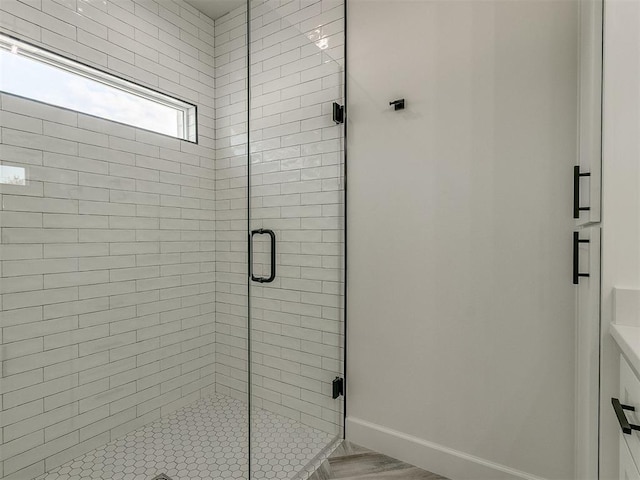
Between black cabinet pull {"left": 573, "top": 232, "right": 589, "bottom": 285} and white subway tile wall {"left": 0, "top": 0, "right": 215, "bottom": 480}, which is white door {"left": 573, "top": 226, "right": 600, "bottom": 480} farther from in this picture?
white subway tile wall {"left": 0, "top": 0, "right": 215, "bottom": 480}

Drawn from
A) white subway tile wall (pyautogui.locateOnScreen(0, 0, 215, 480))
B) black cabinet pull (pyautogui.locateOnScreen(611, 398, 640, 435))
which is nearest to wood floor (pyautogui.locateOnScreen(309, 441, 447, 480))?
white subway tile wall (pyautogui.locateOnScreen(0, 0, 215, 480))

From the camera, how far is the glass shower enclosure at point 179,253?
1.45 m

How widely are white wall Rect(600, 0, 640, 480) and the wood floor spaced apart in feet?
3.01

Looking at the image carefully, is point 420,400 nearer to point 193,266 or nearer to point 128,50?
point 193,266

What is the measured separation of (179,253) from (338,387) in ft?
4.05

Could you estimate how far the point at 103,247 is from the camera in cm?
165

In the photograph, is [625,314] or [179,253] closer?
[625,314]

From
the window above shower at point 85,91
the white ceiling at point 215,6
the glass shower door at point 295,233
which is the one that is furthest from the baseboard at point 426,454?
the white ceiling at point 215,6

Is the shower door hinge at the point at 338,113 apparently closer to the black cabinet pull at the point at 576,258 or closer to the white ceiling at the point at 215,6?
the white ceiling at the point at 215,6

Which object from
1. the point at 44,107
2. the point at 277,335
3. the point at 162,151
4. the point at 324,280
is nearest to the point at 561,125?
the point at 324,280

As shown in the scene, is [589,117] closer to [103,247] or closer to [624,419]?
[624,419]

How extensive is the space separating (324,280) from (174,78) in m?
1.49

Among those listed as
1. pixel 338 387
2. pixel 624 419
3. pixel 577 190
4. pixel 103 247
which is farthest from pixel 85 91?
pixel 624 419

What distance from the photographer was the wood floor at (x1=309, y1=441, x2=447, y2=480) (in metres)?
1.70
